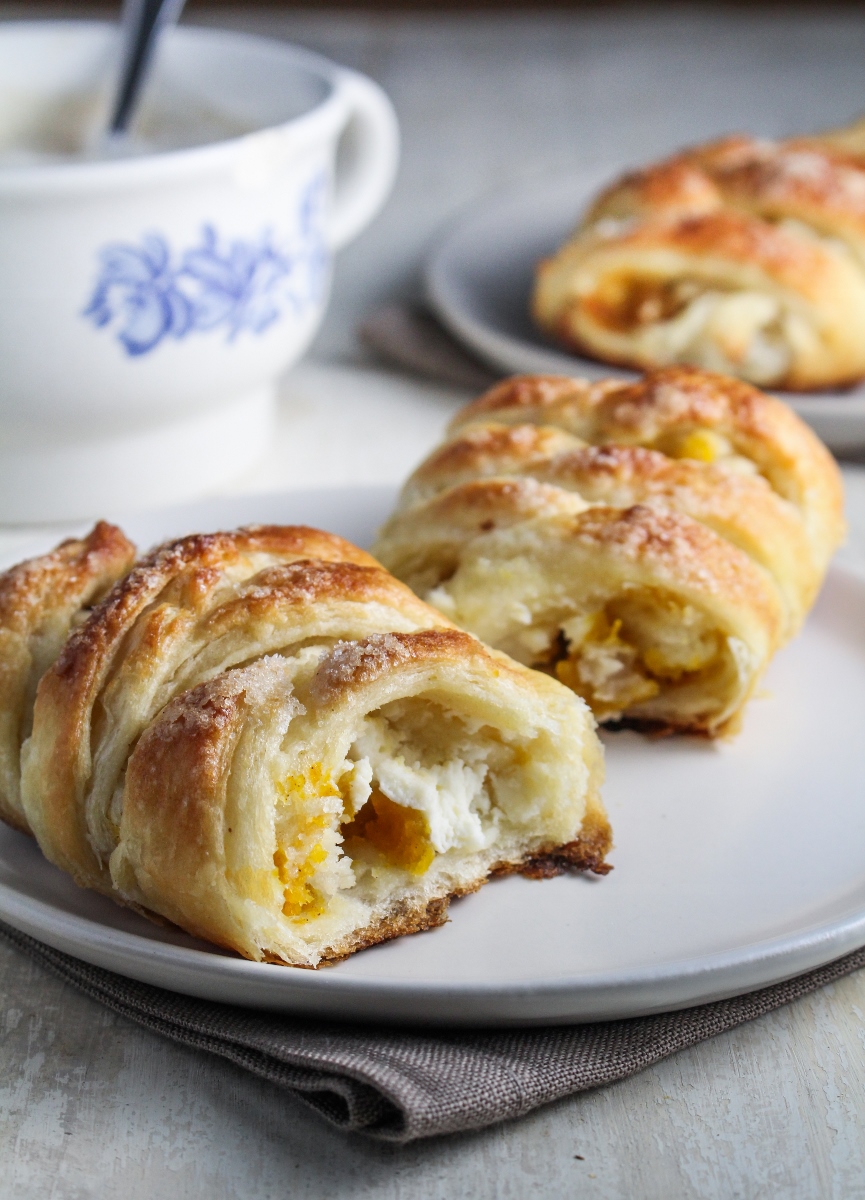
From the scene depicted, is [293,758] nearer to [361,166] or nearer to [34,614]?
[34,614]

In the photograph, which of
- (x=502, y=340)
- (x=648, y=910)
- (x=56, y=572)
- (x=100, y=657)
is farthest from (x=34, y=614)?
(x=502, y=340)

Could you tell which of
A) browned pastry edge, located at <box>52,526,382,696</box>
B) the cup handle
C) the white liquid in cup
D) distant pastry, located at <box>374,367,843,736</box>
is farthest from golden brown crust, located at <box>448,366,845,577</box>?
the white liquid in cup

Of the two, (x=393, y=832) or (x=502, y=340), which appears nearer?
(x=393, y=832)

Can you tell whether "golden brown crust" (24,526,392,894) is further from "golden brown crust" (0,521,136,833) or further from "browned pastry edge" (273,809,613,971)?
"browned pastry edge" (273,809,613,971)

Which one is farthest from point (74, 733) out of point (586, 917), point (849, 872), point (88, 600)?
point (849, 872)

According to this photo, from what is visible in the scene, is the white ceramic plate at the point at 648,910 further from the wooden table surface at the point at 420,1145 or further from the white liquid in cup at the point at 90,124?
the white liquid in cup at the point at 90,124
